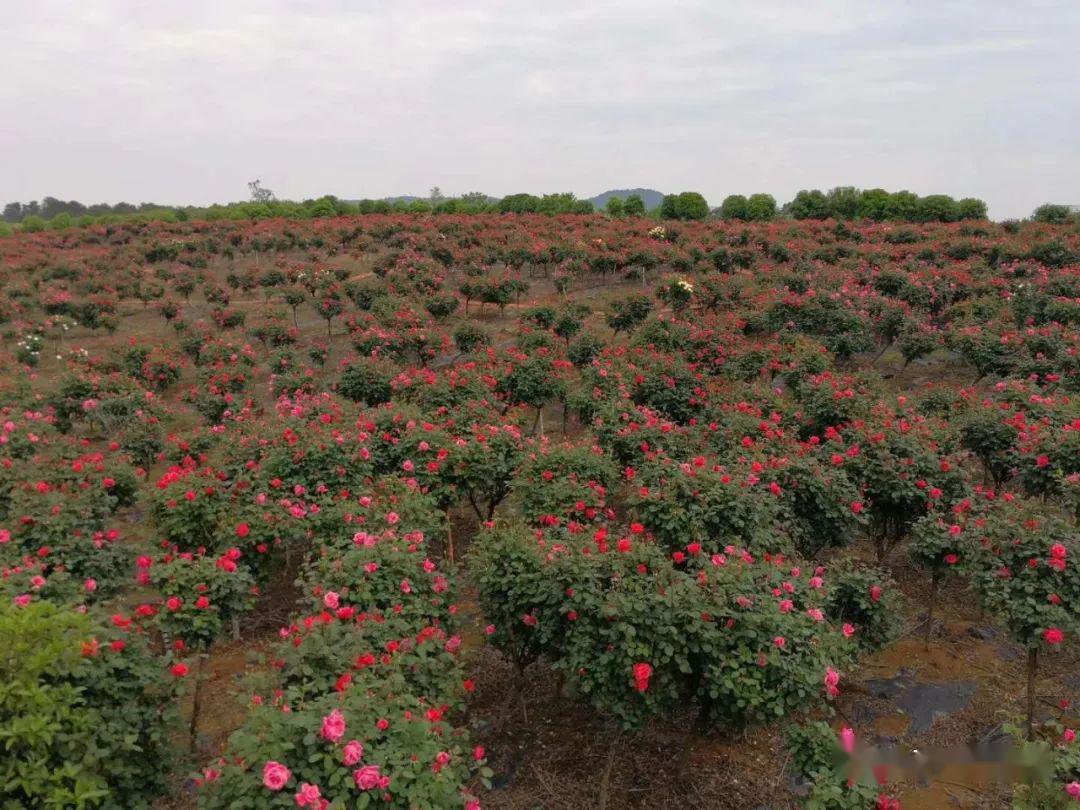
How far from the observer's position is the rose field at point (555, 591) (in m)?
3.44

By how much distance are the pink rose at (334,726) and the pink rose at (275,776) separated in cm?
22

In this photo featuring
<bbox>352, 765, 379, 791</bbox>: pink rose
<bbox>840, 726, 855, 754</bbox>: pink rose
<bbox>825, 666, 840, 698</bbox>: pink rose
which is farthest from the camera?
<bbox>825, 666, 840, 698</bbox>: pink rose

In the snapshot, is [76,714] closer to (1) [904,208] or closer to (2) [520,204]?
(1) [904,208]

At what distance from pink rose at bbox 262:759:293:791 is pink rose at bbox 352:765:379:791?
1.00 ft

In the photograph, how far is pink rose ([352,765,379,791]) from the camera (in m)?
2.88

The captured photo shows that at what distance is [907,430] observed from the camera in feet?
24.1

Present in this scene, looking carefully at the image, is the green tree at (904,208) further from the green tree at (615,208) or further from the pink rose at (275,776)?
the pink rose at (275,776)

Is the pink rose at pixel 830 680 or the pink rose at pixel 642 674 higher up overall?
the pink rose at pixel 642 674

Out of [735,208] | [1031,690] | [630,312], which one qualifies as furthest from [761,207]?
[1031,690]

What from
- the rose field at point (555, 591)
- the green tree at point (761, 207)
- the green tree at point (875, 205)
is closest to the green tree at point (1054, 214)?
the green tree at point (875, 205)

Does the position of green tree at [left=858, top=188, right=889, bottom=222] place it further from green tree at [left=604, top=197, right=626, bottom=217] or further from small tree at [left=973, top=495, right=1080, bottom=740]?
small tree at [left=973, top=495, right=1080, bottom=740]

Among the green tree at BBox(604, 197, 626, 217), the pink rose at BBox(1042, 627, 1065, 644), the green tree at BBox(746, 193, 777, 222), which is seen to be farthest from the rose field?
the green tree at BBox(604, 197, 626, 217)

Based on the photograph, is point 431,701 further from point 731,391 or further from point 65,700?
point 731,391

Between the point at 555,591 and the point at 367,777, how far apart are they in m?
1.96
